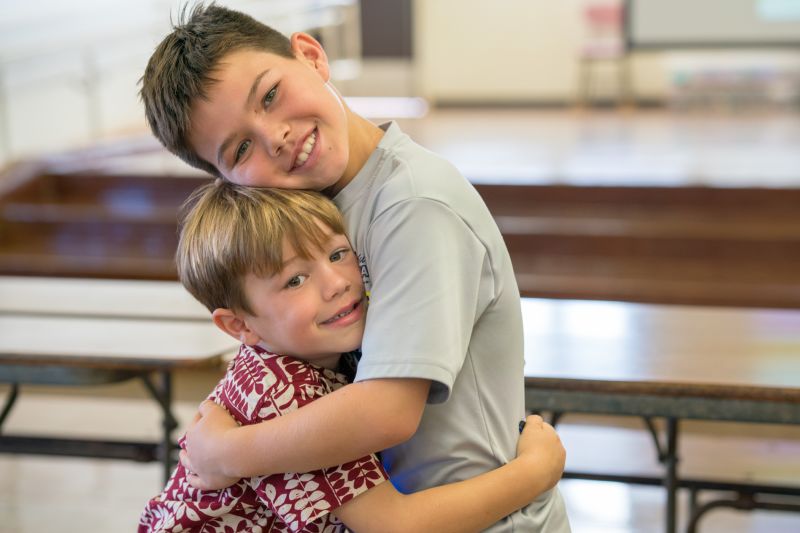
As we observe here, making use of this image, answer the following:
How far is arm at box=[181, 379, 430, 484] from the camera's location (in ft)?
3.14

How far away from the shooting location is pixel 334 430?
0.96 metres

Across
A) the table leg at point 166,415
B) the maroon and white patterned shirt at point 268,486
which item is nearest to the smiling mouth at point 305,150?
the maroon and white patterned shirt at point 268,486

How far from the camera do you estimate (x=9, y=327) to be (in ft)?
6.07

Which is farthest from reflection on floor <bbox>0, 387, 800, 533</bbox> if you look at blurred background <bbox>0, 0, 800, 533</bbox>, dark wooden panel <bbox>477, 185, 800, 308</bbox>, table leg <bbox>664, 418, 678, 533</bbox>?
dark wooden panel <bbox>477, 185, 800, 308</bbox>

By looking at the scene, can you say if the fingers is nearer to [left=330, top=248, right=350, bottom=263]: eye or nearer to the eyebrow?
[left=330, top=248, right=350, bottom=263]: eye

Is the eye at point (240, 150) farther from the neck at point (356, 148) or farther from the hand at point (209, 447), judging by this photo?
the hand at point (209, 447)

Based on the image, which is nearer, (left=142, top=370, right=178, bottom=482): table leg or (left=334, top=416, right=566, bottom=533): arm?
(left=334, top=416, right=566, bottom=533): arm

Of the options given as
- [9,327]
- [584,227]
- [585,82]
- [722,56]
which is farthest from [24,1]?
[722,56]

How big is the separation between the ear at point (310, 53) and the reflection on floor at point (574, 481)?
4.34ft

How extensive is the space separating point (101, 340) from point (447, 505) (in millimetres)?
916

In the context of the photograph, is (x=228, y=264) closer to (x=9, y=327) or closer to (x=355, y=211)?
(x=355, y=211)

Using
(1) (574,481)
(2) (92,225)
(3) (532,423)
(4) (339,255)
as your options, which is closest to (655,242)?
(1) (574,481)

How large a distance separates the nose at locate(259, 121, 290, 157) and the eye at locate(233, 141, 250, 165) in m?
0.03

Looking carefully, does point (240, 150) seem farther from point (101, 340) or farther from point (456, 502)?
point (101, 340)
